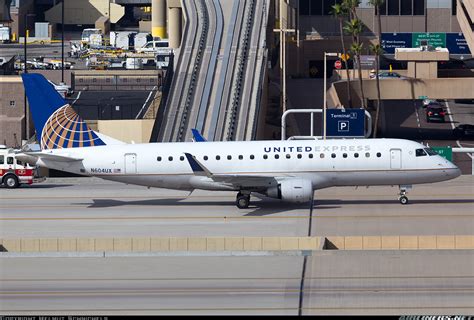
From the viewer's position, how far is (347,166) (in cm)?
5697

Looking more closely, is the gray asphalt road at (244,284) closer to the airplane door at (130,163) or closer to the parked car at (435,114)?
the airplane door at (130,163)

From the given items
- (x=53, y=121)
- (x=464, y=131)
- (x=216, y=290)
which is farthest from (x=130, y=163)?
(x=464, y=131)

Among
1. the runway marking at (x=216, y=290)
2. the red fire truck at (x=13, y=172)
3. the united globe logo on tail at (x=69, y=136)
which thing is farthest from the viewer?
the red fire truck at (x=13, y=172)

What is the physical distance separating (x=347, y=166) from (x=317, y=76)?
239ft

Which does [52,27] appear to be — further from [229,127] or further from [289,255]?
[289,255]

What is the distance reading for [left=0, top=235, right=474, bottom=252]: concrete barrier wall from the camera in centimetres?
4562

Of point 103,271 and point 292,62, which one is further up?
point 292,62

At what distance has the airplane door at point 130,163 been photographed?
58250 millimetres

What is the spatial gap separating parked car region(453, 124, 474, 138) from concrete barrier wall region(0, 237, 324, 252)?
59431 millimetres

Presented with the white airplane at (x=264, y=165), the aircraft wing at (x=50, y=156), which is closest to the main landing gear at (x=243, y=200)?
the white airplane at (x=264, y=165)

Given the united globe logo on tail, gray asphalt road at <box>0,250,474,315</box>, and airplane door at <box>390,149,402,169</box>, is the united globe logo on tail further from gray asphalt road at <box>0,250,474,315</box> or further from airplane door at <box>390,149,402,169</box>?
gray asphalt road at <box>0,250,474,315</box>

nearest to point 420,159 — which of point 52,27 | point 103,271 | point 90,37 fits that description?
point 103,271

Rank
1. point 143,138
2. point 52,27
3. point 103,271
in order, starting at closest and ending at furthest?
point 103,271 → point 143,138 → point 52,27

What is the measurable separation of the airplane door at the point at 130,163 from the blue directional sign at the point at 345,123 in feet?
69.9
